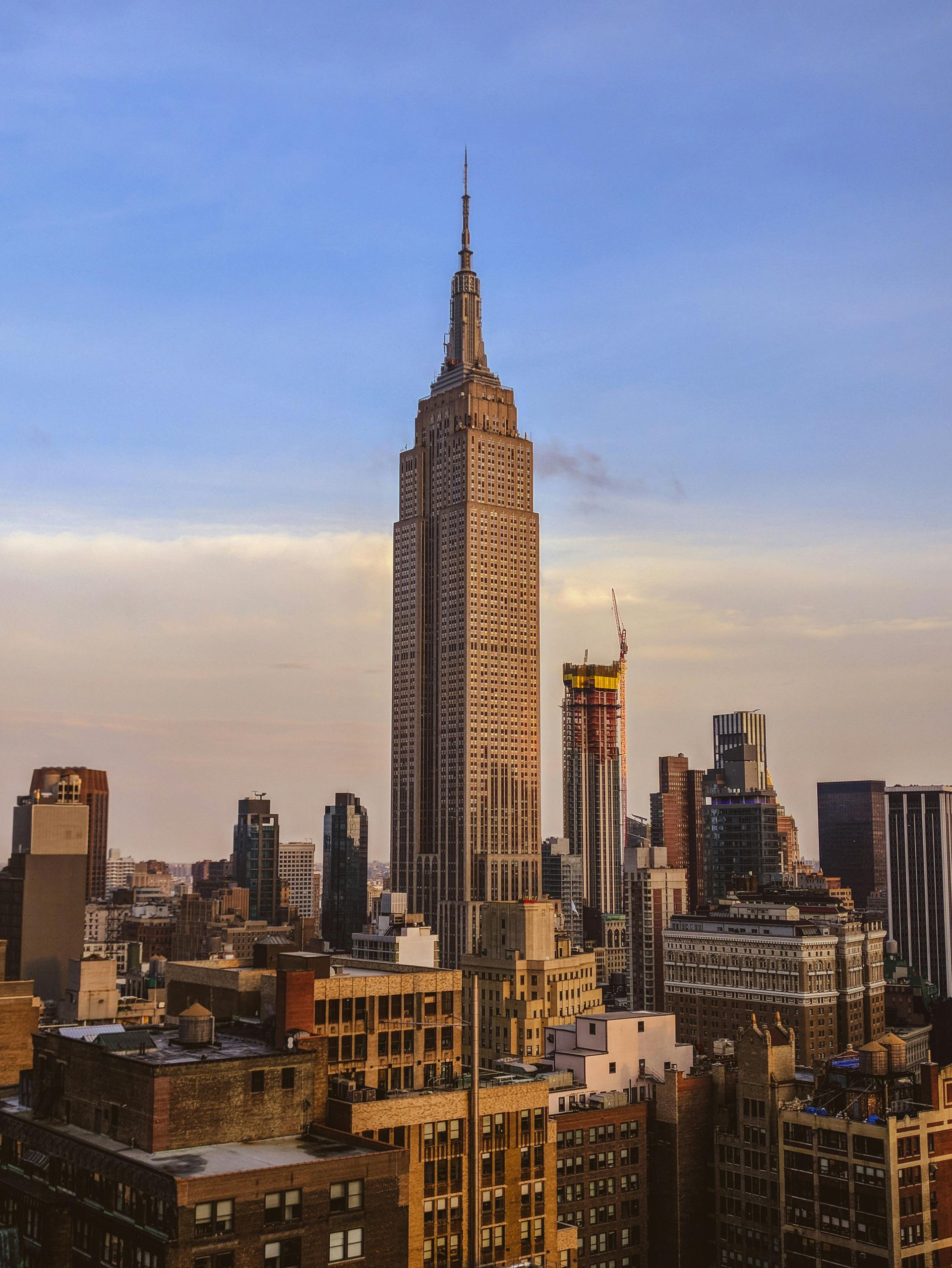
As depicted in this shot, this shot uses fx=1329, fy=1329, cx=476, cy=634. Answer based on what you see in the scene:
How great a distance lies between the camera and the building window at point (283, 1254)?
71.4 m

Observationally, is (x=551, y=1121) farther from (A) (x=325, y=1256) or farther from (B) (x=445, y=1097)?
(A) (x=325, y=1256)

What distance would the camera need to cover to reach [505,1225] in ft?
322

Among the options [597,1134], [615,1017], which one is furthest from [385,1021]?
[615,1017]

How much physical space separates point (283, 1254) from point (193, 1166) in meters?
6.76

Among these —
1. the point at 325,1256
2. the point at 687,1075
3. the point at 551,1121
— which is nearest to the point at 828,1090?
the point at 687,1075

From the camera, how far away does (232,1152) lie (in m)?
75.5

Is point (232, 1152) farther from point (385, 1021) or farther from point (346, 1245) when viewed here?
point (385, 1021)

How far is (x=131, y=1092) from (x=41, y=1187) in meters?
10.6

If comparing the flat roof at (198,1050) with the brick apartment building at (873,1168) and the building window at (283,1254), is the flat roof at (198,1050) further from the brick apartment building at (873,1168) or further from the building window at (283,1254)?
the brick apartment building at (873,1168)

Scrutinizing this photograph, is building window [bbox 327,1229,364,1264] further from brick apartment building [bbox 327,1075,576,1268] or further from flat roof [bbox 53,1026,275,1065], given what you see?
flat roof [bbox 53,1026,275,1065]

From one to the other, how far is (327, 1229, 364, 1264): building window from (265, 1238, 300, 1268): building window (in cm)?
224

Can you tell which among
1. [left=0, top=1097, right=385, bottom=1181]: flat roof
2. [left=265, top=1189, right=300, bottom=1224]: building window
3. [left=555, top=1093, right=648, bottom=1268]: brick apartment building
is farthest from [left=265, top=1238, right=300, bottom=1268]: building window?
[left=555, top=1093, right=648, bottom=1268]: brick apartment building

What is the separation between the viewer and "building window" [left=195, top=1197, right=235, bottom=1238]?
226 feet

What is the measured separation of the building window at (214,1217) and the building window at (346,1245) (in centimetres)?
698
